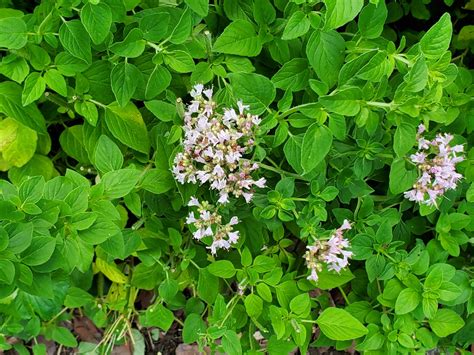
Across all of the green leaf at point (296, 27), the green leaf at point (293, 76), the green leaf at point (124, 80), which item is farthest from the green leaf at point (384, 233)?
the green leaf at point (124, 80)

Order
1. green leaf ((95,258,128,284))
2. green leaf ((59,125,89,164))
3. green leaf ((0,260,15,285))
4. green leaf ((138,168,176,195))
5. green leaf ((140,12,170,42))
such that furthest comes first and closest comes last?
1. green leaf ((95,258,128,284))
2. green leaf ((59,125,89,164))
3. green leaf ((138,168,176,195))
4. green leaf ((140,12,170,42))
5. green leaf ((0,260,15,285))

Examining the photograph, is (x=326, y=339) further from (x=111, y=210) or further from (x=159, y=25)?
(x=159, y=25)

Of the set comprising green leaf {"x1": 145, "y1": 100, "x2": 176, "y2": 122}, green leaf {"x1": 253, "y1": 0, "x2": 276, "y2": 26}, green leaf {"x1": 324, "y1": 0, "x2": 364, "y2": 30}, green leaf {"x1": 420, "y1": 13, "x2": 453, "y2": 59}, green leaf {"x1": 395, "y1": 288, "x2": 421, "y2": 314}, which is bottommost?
green leaf {"x1": 395, "y1": 288, "x2": 421, "y2": 314}

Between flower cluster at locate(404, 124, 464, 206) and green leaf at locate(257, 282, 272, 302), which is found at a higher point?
flower cluster at locate(404, 124, 464, 206)

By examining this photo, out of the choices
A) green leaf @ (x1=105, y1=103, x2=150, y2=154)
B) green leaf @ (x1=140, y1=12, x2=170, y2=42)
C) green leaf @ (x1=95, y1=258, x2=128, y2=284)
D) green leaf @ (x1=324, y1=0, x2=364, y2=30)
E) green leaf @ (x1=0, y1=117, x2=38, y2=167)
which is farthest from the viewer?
green leaf @ (x1=95, y1=258, x2=128, y2=284)

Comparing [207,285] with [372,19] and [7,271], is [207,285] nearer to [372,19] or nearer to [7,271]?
[7,271]

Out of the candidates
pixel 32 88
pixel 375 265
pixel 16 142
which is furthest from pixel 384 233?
pixel 16 142

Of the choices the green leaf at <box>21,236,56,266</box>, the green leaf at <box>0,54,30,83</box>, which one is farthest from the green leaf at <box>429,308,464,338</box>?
the green leaf at <box>0,54,30,83</box>

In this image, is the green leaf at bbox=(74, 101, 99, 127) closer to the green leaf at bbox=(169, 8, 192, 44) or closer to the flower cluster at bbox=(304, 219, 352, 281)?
the green leaf at bbox=(169, 8, 192, 44)

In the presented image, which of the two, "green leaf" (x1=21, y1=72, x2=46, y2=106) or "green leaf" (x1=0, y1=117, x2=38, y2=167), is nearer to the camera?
"green leaf" (x1=21, y1=72, x2=46, y2=106)
